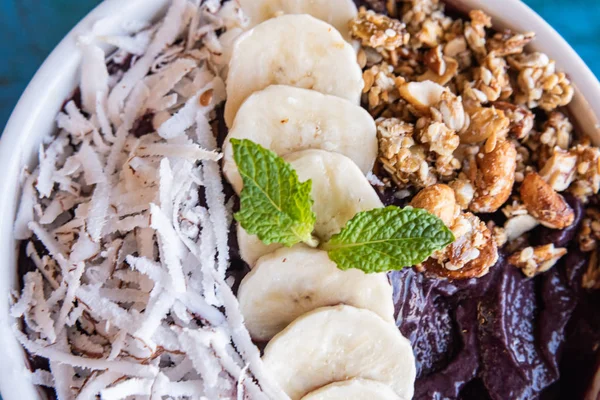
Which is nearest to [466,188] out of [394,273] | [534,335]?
[394,273]

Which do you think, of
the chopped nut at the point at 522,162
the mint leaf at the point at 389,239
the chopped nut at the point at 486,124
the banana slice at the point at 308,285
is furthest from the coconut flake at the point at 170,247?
the chopped nut at the point at 522,162

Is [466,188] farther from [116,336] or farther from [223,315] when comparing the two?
[116,336]

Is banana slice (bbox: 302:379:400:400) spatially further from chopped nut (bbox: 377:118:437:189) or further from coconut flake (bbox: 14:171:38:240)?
coconut flake (bbox: 14:171:38:240)

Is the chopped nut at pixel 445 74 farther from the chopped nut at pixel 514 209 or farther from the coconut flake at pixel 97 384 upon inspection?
the coconut flake at pixel 97 384

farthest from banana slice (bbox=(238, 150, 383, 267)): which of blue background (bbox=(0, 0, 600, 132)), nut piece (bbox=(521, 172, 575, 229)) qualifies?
blue background (bbox=(0, 0, 600, 132))

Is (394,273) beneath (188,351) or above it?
above
